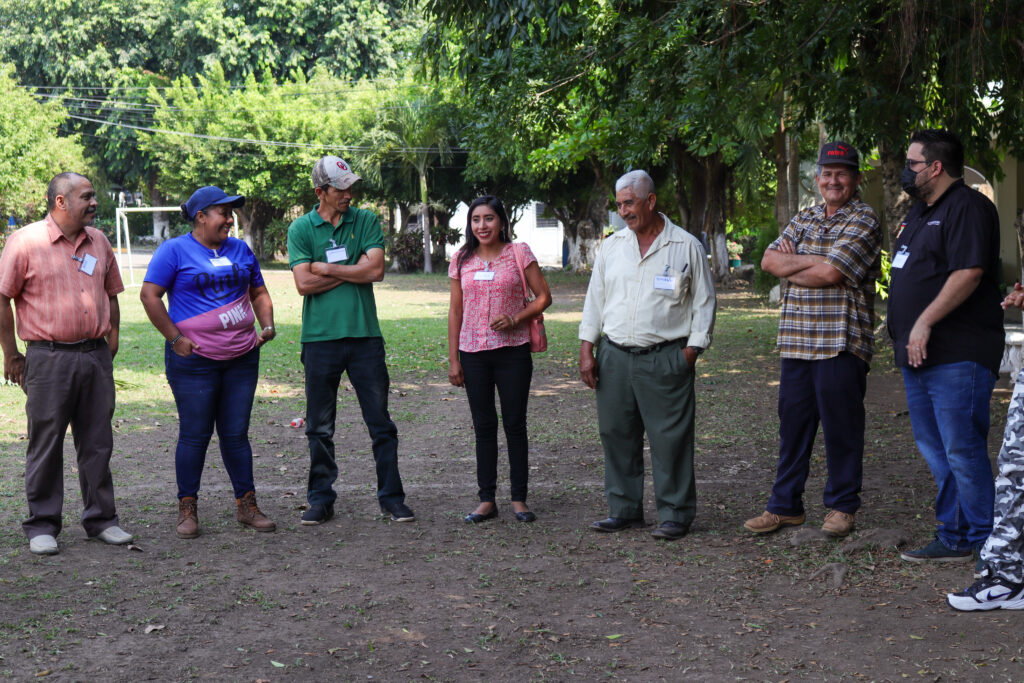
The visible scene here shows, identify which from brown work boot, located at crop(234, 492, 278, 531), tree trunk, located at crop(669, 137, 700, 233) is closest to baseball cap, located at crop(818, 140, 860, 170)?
brown work boot, located at crop(234, 492, 278, 531)

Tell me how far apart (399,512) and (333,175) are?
6.66 ft

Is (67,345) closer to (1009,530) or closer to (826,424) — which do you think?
(826,424)

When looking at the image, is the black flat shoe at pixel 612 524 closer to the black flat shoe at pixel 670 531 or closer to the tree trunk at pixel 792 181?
the black flat shoe at pixel 670 531

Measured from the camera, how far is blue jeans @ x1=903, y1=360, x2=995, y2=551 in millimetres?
5020

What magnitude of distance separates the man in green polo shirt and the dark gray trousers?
1.12 meters

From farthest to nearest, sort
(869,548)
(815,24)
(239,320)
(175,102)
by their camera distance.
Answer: (175,102), (815,24), (239,320), (869,548)

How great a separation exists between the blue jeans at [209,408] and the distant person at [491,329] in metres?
1.23

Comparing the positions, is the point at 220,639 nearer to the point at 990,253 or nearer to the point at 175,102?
the point at 990,253

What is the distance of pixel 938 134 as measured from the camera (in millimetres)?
5145

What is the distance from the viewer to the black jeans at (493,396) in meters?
6.29

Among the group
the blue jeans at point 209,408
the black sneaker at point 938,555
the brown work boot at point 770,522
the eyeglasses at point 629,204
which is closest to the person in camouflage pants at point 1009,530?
the black sneaker at point 938,555

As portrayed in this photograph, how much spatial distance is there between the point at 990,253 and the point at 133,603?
431 cm

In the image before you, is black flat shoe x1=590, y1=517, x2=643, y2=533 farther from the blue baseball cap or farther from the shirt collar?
the shirt collar

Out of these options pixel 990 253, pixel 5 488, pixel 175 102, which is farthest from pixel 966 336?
pixel 175 102
